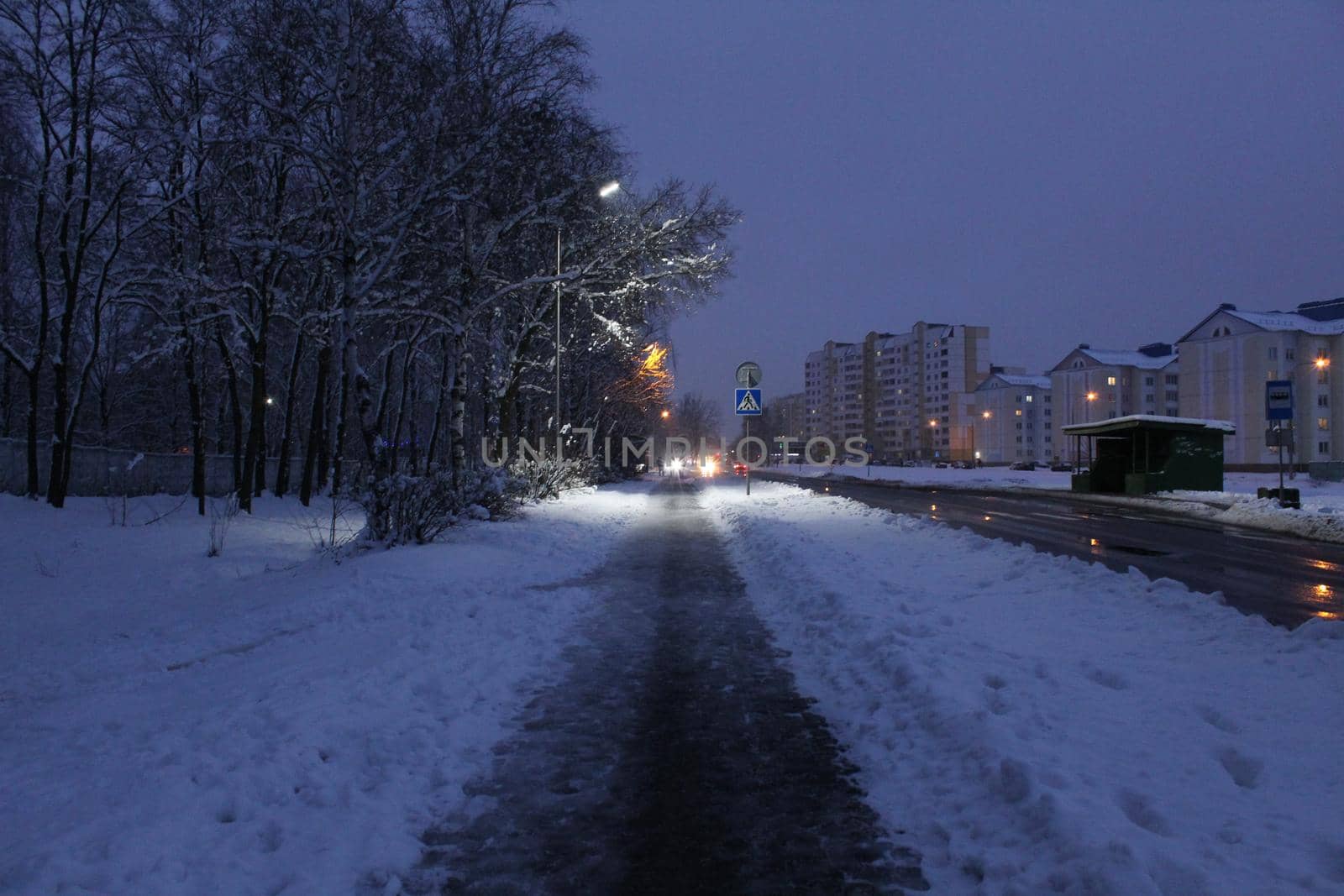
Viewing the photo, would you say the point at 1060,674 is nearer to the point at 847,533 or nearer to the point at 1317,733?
the point at 1317,733

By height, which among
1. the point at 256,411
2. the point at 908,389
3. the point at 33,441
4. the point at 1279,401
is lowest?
the point at 33,441

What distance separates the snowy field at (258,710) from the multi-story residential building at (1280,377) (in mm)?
77154

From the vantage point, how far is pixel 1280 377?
223 feet

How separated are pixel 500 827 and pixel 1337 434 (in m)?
86.5

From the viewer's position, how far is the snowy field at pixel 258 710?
11.0 ft

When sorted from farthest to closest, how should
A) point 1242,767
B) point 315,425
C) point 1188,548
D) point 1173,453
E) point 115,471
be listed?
point 1173,453
point 315,425
point 115,471
point 1188,548
point 1242,767

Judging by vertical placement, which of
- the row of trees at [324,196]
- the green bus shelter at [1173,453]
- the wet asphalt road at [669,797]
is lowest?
the wet asphalt road at [669,797]

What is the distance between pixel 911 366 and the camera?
521 ft

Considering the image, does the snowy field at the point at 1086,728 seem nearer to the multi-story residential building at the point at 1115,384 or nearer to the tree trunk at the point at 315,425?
the tree trunk at the point at 315,425

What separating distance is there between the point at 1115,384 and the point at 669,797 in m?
104

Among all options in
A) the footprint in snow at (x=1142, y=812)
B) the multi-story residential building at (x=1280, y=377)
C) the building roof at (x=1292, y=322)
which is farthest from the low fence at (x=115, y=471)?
the building roof at (x=1292, y=322)

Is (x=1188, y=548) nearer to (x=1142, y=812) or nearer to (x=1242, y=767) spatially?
(x=1242, y=767)

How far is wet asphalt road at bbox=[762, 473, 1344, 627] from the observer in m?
9.30

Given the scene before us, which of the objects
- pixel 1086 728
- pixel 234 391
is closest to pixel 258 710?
pixel 1086 728
